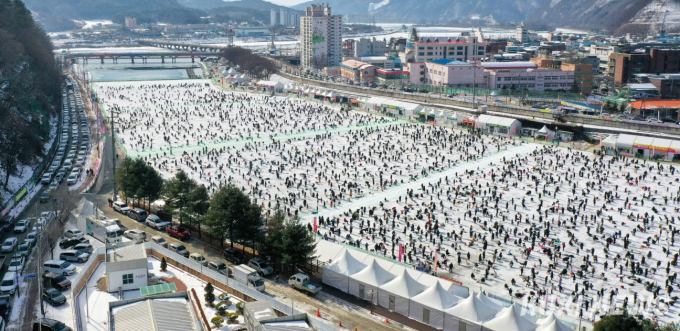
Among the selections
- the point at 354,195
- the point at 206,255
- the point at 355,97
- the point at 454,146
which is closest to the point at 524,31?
the point at 355,97

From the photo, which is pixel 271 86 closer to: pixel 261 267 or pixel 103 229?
pixel 103 229

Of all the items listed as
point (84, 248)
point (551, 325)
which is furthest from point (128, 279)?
point (551, 325)

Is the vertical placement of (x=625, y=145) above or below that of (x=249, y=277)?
above

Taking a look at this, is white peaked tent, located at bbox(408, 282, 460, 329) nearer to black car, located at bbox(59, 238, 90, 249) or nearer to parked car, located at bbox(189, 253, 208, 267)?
parked car, located at bbox(189, 253, 208, 267)

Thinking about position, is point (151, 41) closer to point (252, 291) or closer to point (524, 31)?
point (524, 31)

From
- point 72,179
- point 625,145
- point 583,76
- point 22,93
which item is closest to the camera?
point 72,179

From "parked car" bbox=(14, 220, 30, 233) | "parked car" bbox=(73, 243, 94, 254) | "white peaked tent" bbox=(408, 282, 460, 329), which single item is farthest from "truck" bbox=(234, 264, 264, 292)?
"parked car" bbox=(14, 220, 30, 233)

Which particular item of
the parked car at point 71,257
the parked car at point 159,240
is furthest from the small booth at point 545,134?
the parked car at point 71,257
